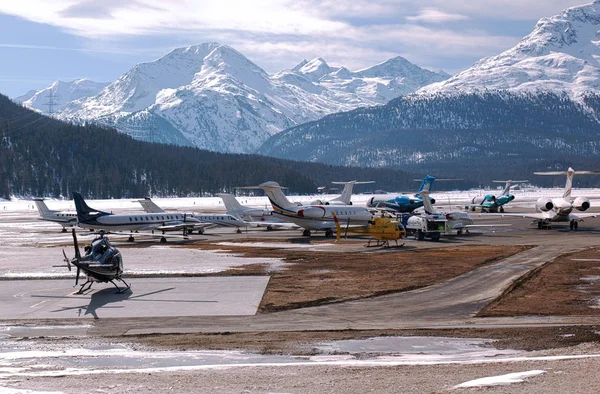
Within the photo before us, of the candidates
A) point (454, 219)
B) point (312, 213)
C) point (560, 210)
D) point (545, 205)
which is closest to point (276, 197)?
point (312, 213)

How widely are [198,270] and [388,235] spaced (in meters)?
16.1

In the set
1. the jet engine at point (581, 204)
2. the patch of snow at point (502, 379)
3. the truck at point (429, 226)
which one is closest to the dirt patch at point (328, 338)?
the patch of snow at point (502, 379)

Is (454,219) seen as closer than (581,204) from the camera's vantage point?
Yes

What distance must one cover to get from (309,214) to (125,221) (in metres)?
14.8

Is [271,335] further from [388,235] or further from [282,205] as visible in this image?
[282,205]

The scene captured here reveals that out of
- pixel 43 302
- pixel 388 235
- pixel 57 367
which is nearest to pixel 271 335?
pixel 57 367

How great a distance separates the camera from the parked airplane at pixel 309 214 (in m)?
61.2

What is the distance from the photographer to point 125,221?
61.9 m

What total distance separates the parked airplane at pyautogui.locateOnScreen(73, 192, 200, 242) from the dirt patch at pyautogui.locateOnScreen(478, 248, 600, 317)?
33855 mm

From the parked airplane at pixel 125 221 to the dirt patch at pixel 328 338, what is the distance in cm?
3954

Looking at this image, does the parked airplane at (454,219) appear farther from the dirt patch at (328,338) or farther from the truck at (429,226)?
the dirt patch at (328,338)

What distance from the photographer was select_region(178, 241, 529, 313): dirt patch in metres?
29.5

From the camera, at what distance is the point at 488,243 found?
174ft

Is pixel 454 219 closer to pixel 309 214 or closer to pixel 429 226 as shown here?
pixel 429 226
